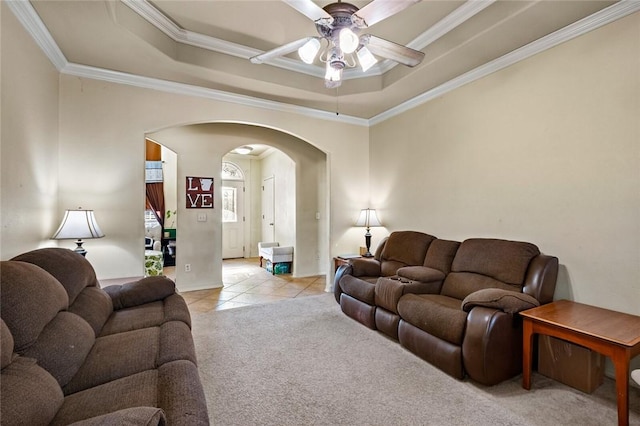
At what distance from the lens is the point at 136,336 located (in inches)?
70.5

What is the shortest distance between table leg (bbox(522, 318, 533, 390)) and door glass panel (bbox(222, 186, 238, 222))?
22.9 feet

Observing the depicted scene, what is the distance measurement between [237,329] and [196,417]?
218 centimetres

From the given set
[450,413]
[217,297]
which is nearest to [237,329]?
[217,297]

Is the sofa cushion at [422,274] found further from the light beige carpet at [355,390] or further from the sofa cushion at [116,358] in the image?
the sofa cushion at [116,358]

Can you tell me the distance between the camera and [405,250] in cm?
367

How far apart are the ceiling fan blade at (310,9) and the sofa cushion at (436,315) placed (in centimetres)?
232

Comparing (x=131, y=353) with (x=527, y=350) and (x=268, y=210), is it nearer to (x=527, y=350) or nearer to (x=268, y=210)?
(x=527, y=350)

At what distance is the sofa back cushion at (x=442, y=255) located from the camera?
3184mm

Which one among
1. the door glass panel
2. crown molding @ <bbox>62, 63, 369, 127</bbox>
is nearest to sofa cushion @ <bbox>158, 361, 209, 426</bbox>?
crown molding @ <bbox>62, 63, 369, 127</bbox>

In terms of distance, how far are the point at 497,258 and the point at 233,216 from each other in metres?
6.60

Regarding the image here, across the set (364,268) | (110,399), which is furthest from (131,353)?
(364,268)

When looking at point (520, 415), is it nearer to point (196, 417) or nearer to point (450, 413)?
point (450, 413)

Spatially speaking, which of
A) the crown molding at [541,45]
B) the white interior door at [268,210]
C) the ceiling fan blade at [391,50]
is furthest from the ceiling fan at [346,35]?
the white interior door at [268,210]

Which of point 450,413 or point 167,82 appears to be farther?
point 167,82
